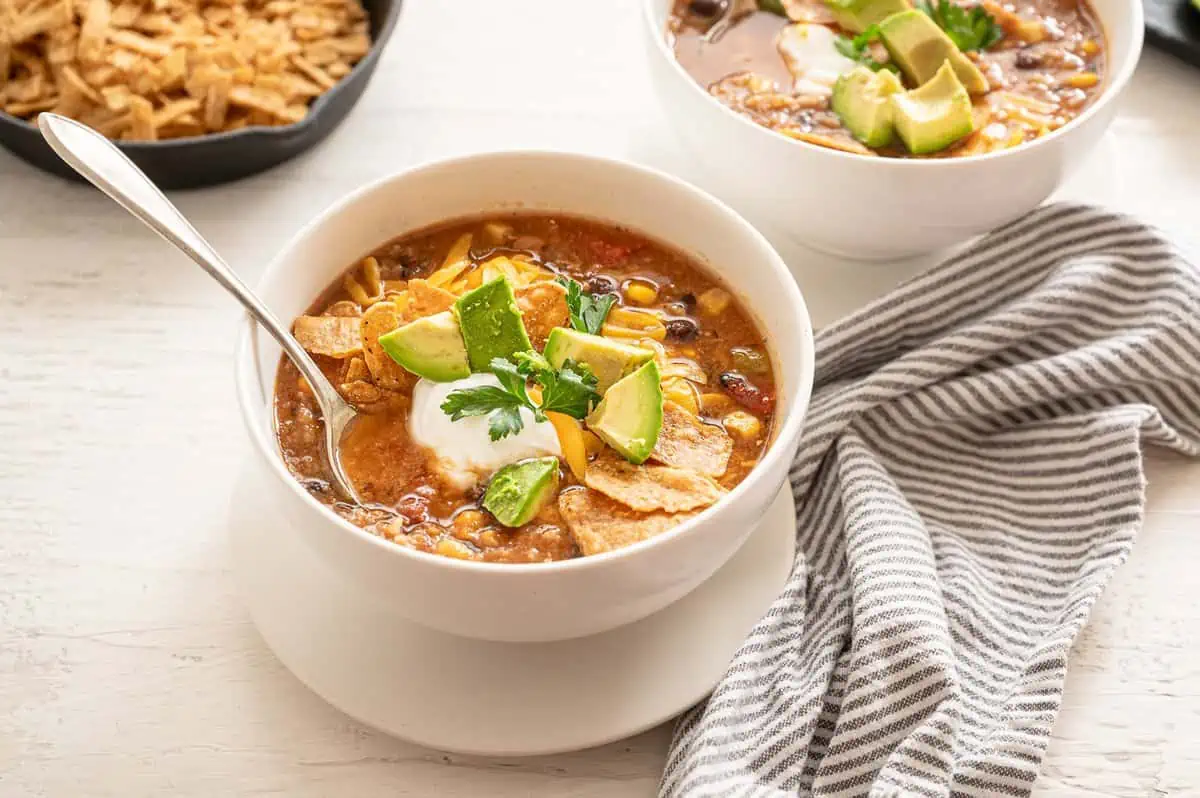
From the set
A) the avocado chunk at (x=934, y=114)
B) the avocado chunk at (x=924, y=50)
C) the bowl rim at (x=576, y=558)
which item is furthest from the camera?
the avocado chunk at (x=924, y=50)

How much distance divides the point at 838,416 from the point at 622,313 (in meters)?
0.43

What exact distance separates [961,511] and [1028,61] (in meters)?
1.03

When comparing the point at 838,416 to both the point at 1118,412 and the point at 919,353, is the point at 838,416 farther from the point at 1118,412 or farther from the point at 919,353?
the point at 1118,412

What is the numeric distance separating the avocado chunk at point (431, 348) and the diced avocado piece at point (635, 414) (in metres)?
0.24

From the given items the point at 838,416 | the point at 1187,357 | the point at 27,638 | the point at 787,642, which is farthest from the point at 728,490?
the point at 27,638

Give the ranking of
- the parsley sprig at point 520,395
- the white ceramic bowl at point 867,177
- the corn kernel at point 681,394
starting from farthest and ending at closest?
the white ceramic bowl at point 867,177 < the corn kernel at point 681,394 < the parsley sprig at point 520,395

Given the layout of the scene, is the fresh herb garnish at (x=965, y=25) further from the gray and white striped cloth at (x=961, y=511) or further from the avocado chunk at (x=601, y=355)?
the avocado chunk at (x=601, y=355)

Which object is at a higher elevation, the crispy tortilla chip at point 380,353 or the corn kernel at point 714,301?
the corn kernel at point 714,301

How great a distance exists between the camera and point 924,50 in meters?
2.63

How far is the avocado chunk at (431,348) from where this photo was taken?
2.00 meters

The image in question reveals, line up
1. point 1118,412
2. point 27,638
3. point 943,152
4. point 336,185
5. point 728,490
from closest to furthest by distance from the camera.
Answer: point 728,490, point 27,638, point 1118,412, point 943,152, point 336,185

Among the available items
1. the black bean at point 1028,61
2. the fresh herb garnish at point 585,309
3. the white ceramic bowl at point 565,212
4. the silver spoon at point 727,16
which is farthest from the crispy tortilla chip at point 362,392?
the black bean at point 1028,61

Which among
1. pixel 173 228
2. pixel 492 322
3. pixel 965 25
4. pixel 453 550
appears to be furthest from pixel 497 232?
pixel 965 25

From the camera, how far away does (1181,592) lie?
222cm
